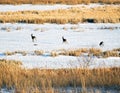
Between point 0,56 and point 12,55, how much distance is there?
1.50 feet

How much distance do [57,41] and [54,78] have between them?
949cm

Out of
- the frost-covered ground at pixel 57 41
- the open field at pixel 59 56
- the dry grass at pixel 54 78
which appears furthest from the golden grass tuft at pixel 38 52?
the dry grass at pixel 54 78

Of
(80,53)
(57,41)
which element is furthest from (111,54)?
(57,41)

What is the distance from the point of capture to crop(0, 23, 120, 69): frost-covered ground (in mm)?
13078

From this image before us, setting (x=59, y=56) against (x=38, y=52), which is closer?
(x=59, y=56)

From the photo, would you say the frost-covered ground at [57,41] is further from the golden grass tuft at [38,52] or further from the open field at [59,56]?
the golden grass tuft at [38,52]

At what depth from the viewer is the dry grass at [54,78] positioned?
9469 millimetres

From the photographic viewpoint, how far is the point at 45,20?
28.9m

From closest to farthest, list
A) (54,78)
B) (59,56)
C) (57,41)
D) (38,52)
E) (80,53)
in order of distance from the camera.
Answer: (54,78), (59,56), (80,53), (38,52), (57,41)

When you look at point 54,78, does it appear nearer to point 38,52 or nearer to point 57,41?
point 38,52

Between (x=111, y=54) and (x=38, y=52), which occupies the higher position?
(x=111, y=54)

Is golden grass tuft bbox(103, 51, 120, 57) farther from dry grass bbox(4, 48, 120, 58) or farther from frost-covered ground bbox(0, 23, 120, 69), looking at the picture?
frost-covered ground bbox(0, 23, 120, 69)

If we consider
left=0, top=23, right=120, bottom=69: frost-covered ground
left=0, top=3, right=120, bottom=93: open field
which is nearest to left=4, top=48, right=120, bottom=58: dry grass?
left=0, top=3, right=120, bottom=93: open field

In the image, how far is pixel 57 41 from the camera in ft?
63.7
